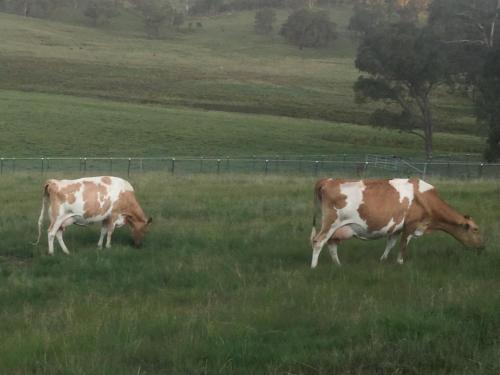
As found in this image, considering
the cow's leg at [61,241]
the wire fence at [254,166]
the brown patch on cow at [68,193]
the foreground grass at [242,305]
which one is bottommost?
the wire fence at [254,166]

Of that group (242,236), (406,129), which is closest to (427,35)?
(406,129)

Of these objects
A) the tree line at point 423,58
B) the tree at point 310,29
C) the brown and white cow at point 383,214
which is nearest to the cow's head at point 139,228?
the brown and white cow at point 383,214

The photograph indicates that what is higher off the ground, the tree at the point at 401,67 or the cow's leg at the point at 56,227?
the tree at the point at 401,67

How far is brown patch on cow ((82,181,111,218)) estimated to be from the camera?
42.5 feet

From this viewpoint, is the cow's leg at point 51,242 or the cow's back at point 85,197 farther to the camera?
the cow's back at point 85,197

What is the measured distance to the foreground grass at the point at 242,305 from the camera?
6.08m

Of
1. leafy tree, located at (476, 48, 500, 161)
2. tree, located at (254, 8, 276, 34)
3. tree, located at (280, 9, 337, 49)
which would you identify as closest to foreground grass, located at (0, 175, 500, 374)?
leafy tree, located at (476, 48, 500, 161)

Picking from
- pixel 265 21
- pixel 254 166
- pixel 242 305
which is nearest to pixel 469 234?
pixel 242 305

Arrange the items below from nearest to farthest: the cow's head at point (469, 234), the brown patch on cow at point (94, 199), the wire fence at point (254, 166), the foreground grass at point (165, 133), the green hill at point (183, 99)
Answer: the cow's head at point (469, 234), the brown patch on cow at point (94, 199), the wire fence at point (254, 166), the foreground grass at point (165, 133), the green hill at point (183, 99)

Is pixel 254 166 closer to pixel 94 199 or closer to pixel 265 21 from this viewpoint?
pixel 94 199

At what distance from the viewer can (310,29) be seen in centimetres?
13225

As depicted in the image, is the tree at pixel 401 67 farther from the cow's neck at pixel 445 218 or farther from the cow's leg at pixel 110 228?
the cow's neck at pixel 445 218

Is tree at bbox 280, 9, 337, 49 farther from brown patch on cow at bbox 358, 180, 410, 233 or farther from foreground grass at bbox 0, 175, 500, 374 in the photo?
brown patch on cow at bbox 358, 180, 410, 233

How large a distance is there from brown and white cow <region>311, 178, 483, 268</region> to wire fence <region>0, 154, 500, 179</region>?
25.4 meters
